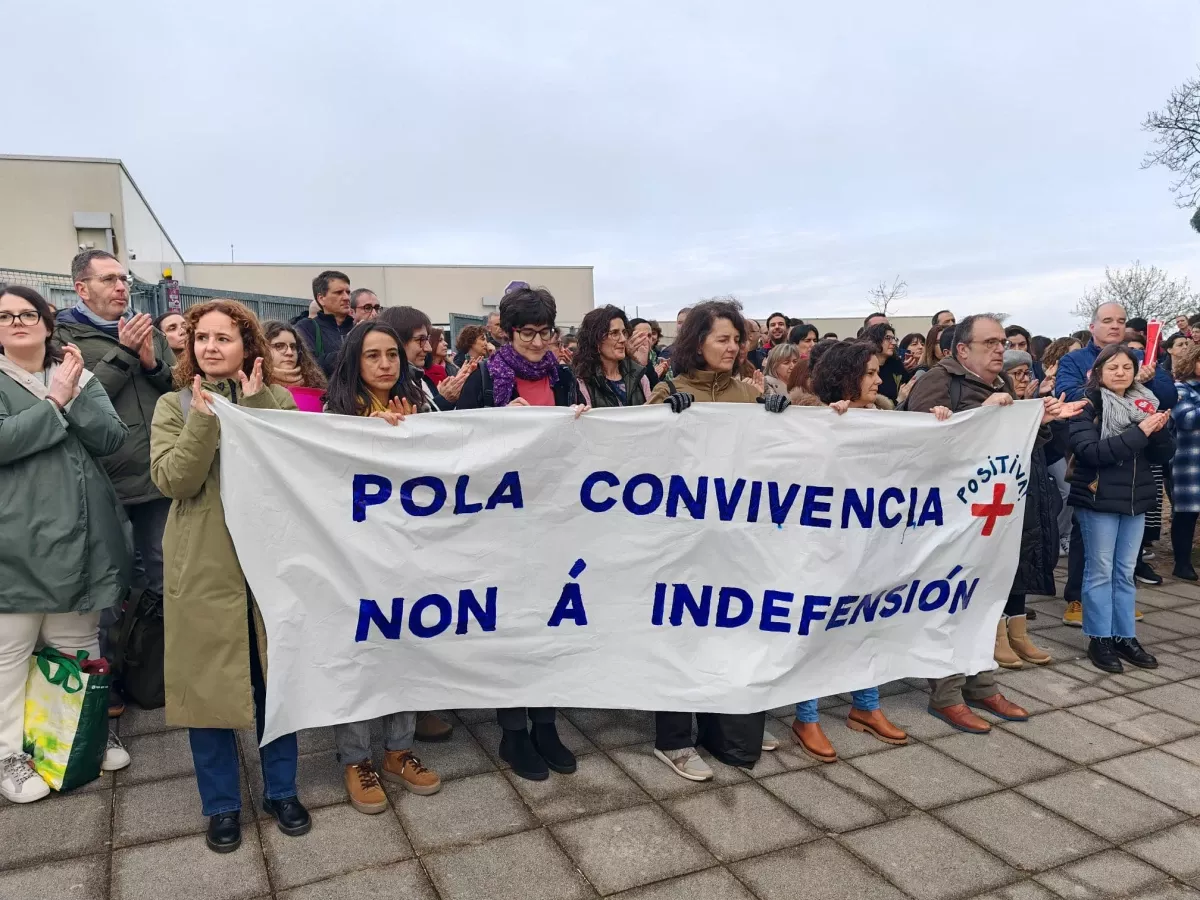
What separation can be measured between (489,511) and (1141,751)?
2.92m

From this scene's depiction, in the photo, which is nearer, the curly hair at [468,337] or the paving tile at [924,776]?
the paving tile at [924,776]

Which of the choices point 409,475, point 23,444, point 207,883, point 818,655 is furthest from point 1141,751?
point 23,444

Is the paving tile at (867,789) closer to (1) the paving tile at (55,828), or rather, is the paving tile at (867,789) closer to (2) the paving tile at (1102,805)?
(2) the paving tile at (1102,805)

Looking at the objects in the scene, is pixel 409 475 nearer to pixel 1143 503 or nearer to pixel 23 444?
pixel 23 444

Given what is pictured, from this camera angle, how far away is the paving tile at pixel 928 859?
Answer: 253 centimetres

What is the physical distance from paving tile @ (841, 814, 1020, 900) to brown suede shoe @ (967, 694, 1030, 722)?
1138 mm

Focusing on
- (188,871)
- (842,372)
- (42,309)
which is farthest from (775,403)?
(42,309)

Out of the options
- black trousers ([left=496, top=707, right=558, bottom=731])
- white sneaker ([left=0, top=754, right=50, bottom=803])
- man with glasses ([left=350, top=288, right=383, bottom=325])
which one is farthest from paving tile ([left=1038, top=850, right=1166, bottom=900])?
man with glasses ([left=350, top=288, right=383, bottom=325])

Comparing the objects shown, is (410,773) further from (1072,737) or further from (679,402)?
(1072,737)

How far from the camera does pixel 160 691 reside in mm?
3656

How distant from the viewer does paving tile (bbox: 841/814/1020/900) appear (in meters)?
2.53

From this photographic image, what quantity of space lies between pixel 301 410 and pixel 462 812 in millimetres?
1635

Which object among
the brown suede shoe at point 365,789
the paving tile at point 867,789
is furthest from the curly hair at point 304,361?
the paving tile at point 867,789

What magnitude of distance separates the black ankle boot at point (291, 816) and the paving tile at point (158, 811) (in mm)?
121
